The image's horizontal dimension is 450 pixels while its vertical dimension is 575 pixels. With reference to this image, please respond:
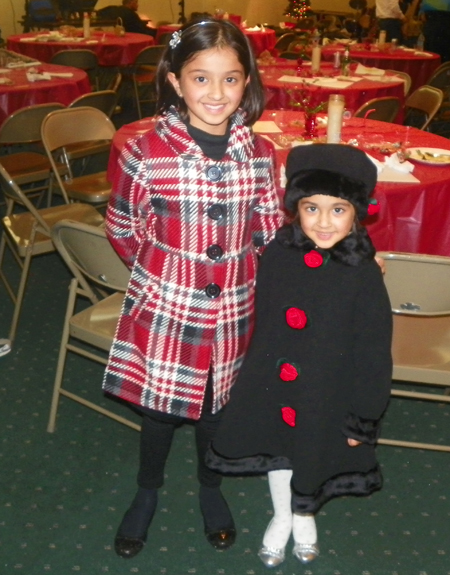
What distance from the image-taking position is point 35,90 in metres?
4.05

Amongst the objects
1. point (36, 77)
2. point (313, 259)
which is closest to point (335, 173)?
point (313, 259)

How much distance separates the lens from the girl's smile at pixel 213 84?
57.1 inches

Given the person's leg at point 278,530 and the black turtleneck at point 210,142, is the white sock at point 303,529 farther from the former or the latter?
the black turtleneck at point 210,142

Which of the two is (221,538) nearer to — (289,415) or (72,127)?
(289,415)

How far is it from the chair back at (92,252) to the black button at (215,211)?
48 cm

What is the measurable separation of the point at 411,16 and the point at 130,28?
11.8 ft

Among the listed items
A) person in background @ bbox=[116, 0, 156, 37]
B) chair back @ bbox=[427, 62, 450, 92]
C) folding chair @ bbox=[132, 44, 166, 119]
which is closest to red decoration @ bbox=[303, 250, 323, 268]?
chair back @ bbox=[427, 62, 450, 92]

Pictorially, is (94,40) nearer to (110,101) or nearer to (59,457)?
(110,101)

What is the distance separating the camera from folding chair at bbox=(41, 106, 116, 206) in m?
3.25

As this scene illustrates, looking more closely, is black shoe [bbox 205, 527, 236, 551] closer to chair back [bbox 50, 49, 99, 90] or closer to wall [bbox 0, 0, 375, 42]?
chair back [bbox 50, 49, 99, 90]

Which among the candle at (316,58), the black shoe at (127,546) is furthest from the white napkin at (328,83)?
the black shoe at (127,546)

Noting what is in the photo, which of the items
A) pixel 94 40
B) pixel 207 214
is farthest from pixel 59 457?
pixel 94 40

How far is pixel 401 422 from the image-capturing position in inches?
97.7

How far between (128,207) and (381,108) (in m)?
2.46
